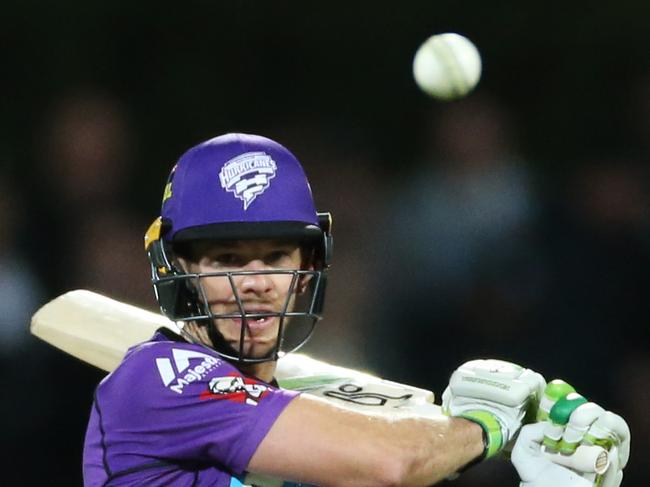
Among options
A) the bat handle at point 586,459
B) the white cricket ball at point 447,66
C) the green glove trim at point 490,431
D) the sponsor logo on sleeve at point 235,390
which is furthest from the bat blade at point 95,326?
the white cricket ball at point 447,66

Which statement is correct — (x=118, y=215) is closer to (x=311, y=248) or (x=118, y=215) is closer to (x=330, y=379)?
(x=330, y=379)

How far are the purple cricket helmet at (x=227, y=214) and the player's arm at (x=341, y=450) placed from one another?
0.83 feet

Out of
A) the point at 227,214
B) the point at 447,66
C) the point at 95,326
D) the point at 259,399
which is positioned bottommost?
the point at 95,326

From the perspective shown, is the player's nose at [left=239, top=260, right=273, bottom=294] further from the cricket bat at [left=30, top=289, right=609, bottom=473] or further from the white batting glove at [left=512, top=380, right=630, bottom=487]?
the white batting glove at [left=512, top=380, right=630, bottom=487]

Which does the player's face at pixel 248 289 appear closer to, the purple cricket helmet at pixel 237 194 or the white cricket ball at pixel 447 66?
the purple cricket helmet at pixel 237 194

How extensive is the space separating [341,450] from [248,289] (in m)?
0.39

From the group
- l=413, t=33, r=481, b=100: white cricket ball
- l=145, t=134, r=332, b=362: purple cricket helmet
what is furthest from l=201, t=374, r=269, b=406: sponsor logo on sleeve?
l=413, t=33, r=481, b=100: white cricket ball

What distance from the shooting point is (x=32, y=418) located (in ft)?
13.4

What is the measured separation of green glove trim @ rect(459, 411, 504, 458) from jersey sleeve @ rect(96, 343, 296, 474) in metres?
0.33

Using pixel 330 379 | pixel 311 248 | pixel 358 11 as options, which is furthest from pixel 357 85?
pixel 311 248

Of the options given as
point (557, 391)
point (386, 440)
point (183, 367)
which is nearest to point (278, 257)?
point (183, 367)

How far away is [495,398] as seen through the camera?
1.77 meters

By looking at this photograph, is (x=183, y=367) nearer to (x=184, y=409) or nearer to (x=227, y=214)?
(x=184, y=409)

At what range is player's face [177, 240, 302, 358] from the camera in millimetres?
1849
